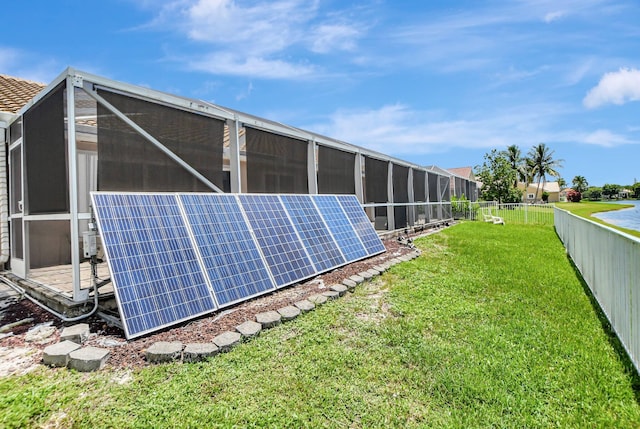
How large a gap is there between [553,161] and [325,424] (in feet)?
205

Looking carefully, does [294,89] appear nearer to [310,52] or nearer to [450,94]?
[310,52]

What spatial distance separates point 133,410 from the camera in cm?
218

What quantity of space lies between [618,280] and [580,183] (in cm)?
10041

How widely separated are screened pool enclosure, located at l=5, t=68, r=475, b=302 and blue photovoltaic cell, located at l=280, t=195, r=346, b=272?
0.72m

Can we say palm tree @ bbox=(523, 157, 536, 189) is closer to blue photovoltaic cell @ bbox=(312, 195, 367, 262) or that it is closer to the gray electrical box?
blue photovoltaic cell @ bbox=(312, 195, 367, 262)

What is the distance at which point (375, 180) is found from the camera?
35.6ft

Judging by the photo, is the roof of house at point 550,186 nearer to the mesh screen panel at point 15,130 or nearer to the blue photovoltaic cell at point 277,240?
the blue photovoltaic cell at point 277,240

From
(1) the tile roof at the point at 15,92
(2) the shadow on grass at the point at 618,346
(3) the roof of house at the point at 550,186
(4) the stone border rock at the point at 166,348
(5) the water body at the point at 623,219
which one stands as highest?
(3) the roof of house at the point at 550,186

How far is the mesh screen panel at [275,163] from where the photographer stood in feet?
21.3

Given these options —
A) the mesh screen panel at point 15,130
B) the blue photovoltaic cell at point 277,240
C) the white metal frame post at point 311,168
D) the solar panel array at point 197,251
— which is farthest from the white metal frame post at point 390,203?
the mesh screen panel at point 15,130

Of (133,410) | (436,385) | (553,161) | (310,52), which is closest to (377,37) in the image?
(310,52)

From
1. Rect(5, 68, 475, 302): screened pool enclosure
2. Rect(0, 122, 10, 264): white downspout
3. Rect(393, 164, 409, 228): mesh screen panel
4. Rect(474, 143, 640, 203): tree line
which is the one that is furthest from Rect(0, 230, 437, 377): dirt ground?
Rect(474, 143, 640, 203): tree line

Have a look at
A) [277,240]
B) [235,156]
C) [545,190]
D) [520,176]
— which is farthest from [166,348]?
[545,190]

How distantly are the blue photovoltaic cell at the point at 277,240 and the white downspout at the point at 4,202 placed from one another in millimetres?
4837
